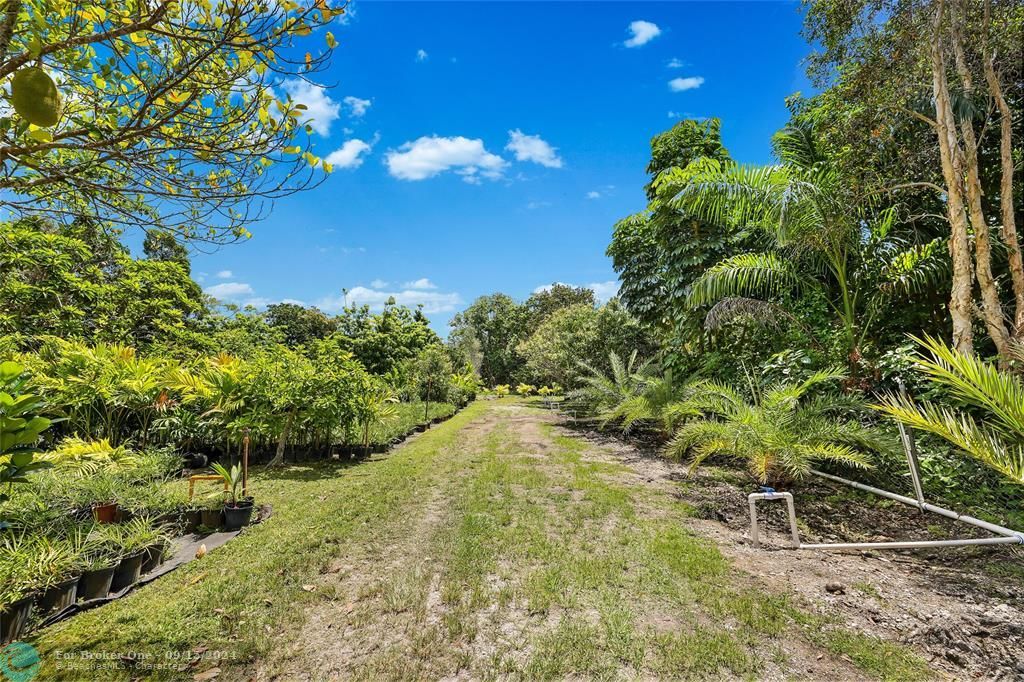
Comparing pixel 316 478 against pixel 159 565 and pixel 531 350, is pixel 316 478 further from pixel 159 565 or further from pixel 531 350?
pixel 531 350

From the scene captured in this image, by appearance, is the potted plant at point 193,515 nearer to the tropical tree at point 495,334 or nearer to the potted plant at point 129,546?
the potted plant at point 129,546

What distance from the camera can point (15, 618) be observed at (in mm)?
2297

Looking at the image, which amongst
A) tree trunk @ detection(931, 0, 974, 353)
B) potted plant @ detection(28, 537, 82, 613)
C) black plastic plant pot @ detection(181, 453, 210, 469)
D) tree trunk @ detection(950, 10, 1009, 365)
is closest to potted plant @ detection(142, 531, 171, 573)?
potted plant @ detection(28, 537, 82, 613)

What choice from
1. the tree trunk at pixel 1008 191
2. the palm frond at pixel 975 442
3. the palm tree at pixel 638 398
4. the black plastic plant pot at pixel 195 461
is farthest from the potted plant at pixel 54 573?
the tree trunk at pixel 1008 191

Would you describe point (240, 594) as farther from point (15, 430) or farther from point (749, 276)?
point (749, 276)

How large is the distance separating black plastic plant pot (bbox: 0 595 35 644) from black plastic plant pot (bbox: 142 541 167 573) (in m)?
0.76

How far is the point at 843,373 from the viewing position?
5.79m

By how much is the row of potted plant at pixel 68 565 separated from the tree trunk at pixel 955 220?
8254 mm

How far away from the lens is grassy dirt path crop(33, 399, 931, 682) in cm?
219

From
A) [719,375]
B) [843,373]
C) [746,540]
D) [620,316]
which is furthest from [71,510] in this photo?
[620,316]

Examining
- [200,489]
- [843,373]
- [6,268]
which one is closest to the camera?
[200,489]

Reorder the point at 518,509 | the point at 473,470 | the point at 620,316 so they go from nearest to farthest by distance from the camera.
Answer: the point at 518,509
the point at 473,470
the point at 620,316

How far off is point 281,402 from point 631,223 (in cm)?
1055

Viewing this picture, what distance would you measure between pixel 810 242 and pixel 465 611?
23.4ft
